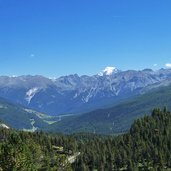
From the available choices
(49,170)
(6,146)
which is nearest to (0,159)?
(6,146)

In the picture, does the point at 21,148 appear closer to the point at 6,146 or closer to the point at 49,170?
the point at 6,146

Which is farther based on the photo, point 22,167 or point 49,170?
point 49,170

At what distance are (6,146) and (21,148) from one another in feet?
15.3

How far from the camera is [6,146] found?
455ft

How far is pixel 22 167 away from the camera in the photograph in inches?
5349

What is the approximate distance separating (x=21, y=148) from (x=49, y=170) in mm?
58630

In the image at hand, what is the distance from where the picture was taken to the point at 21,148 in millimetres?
140500

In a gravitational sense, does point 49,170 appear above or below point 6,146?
below

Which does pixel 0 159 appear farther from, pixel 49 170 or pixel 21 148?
pixel 49 170

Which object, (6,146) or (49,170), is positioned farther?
(49,170)

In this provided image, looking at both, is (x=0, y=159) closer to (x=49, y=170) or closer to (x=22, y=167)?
(x=22, y=167)

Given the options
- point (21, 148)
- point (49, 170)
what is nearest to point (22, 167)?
point (21, 148)

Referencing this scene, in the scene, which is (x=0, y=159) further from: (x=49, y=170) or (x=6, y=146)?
(x=49, y=170)

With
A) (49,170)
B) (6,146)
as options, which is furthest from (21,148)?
(49,170)
